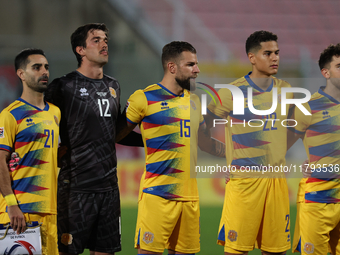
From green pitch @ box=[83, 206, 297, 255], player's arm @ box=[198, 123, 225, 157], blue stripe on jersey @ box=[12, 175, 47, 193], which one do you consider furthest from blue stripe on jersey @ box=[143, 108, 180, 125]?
green pitch @ box=[83, 206, 297, 255]

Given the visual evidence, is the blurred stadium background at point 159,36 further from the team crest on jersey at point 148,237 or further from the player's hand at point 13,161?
the player's hand at point 13,161

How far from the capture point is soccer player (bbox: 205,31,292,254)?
3375mm

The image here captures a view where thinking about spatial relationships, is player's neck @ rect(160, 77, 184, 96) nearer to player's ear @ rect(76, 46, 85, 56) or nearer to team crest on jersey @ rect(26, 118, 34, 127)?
player's ear @ rect(76, 46, 85, 56)

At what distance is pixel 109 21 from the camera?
9773 millimetres

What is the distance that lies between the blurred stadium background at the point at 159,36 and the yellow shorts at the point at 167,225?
330 cm

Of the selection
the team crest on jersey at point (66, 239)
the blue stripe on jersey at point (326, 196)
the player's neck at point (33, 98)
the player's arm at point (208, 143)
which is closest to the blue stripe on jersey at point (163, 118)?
the player's arm at point (208, 143)

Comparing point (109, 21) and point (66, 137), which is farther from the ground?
point (109, 21)

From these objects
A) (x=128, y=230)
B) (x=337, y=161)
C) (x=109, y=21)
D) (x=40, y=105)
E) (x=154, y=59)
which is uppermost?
(x=109, y=21)

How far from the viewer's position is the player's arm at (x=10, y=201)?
9.58 feet

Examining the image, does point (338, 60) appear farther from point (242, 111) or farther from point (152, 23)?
point (152, 23)

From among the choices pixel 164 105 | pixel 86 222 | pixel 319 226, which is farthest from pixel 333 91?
pixel 86 222

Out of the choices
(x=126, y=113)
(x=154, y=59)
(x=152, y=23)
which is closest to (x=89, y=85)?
(x=126, y=113)

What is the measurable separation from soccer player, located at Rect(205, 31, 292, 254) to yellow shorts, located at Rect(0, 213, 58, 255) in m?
1.30

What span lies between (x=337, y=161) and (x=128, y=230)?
3482mm
